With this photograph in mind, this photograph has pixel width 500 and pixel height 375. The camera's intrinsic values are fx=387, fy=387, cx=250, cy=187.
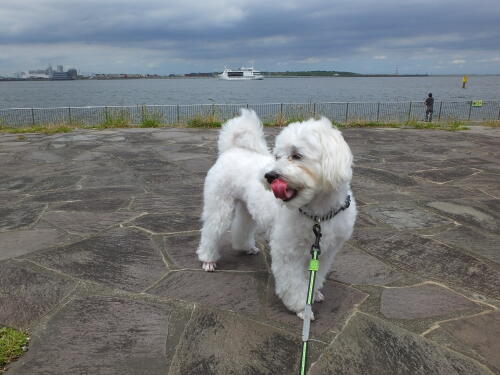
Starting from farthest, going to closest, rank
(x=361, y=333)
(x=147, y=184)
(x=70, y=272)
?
(x=147, y=184) < (x=70, y=272) < (x=361, y=333)

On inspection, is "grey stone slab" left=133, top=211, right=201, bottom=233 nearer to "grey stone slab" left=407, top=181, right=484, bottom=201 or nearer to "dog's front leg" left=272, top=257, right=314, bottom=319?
"dog's front leg" left=272, top=257, right=314, bottom=319

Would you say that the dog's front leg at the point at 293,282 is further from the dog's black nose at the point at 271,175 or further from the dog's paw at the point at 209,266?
the dog's paw at the point at 209,266

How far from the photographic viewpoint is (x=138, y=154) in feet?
28.4

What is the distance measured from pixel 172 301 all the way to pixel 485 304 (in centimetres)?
251

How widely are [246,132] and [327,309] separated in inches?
68.8

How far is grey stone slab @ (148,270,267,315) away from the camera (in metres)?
3.11

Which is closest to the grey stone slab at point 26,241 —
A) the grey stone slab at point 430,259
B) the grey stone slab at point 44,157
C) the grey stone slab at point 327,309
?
the grey stone slab at point 327,309

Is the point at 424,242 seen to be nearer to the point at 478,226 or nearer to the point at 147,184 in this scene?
the point at 478,226

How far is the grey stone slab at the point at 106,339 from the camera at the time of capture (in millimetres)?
2387

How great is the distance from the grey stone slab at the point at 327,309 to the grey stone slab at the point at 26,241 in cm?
246

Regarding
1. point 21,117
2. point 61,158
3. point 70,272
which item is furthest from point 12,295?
point 21,117

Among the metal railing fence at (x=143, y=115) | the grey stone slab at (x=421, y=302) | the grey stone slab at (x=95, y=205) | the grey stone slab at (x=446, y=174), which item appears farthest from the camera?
the metal railing fence at (x=143, y=115)

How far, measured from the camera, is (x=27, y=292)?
10.3 ft

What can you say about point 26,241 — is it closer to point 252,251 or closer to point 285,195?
point 252,251
